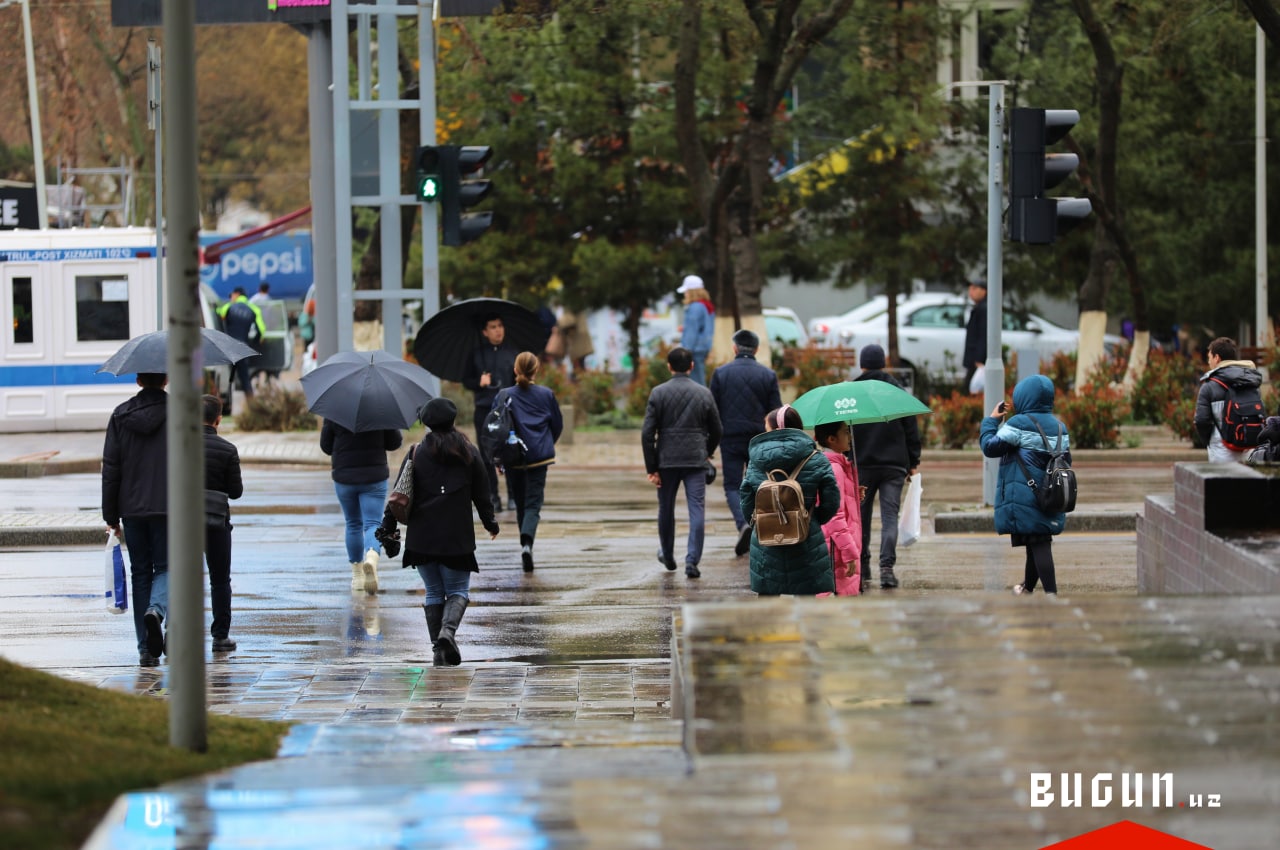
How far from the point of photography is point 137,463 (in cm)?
1000

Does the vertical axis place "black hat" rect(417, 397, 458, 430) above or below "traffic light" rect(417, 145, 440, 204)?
below

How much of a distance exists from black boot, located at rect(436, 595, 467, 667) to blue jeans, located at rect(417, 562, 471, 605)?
5 cm

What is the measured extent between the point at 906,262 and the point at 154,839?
25269 millimetres

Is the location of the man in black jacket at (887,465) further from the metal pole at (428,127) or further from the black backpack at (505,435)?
the metal pole at (428,127)

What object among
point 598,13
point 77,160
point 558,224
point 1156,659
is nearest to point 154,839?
point 1156,659

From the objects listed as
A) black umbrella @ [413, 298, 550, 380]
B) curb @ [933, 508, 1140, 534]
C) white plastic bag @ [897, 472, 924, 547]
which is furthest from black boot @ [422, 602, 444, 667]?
curb @ [933, 508, 1140, 534]

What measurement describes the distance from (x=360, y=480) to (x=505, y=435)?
152cm

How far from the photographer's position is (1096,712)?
6203 mm

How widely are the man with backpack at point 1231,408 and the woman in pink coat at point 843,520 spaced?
12.2ft

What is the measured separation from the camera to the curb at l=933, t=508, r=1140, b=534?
15484 millimetres

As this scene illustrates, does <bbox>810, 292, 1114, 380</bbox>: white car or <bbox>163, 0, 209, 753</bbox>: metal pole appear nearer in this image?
<bbox>163, 0, 209, 753</bbox>: metal pole

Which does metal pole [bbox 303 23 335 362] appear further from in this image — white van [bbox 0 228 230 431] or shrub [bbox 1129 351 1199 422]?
shrub [bbox 1129 351 1199 422]

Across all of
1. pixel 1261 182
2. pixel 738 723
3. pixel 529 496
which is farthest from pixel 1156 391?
pixel 738 723

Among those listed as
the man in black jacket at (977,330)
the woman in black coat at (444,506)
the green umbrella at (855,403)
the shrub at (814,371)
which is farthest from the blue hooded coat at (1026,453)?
the shrub at (814,371)
